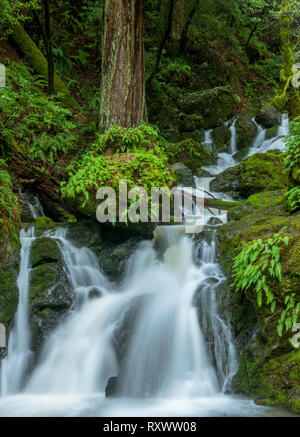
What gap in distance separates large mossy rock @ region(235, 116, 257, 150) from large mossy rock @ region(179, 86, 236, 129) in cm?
97

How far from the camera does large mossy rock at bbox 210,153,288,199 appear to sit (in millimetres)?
8984

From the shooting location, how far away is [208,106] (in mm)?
14719

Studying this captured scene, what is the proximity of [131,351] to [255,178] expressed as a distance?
584cm

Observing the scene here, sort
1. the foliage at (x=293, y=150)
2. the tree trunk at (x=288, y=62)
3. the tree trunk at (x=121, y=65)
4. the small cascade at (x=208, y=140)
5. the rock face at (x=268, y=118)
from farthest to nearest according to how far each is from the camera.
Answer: the rock face at (x=268, y=118)
the small cascade at (x=208, y=140)
the tree trunk at (x=288, y=62)
the tree trunk at (x=121, y=65)
the foliage at (x=293, y=150)

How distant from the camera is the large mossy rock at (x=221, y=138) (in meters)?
13.6

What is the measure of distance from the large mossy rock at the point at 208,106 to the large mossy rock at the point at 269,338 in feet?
33.5

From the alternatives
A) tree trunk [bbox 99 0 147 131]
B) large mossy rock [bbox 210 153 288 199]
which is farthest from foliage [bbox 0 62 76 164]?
large mossy rock [bbox 210 153 288 199]

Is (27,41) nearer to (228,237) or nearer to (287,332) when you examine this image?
(228,237)

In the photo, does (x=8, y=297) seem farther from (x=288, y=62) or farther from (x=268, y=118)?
(x=268, y=118)

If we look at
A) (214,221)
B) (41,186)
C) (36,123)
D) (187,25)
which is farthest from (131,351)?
(187,25)

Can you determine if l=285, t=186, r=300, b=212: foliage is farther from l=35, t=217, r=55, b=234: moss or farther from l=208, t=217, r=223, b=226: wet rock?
l=35, t=217, r=55, b=234: moss

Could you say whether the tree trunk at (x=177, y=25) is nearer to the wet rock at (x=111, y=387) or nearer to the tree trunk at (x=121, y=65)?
the tree trunk at (x=121, y=65)

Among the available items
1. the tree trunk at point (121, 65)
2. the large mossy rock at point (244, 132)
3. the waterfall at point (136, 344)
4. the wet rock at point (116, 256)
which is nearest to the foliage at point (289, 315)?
the waterfall at point (136, 344)
